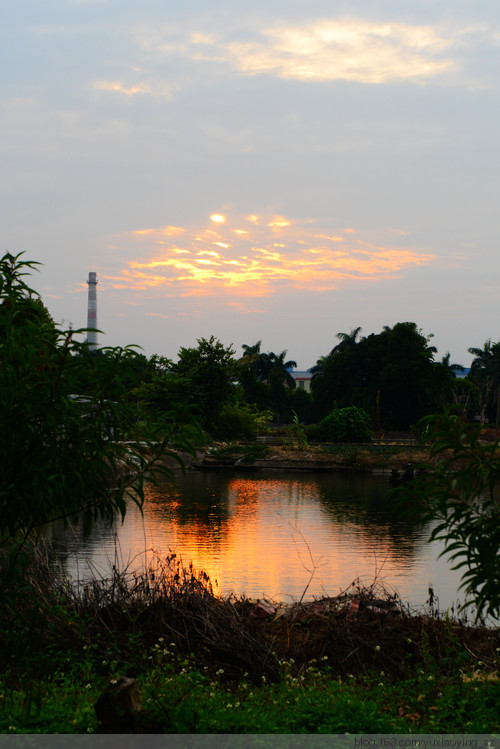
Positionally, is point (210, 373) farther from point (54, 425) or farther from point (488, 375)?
point (54, 425)

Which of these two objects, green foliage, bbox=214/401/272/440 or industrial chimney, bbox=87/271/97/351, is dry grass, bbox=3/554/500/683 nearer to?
green foliage, bbox=214/401/272/440

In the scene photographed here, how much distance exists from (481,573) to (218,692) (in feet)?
→ 10.1

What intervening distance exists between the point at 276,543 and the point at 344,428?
94.8 feet

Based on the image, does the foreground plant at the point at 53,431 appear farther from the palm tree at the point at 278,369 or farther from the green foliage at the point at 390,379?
the palm tree at the point at 278,369

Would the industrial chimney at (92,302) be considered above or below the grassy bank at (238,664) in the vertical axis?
above

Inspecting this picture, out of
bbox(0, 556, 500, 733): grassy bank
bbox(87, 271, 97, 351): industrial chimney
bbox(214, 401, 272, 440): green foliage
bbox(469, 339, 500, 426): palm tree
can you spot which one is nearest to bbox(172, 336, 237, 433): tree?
bbox(214, 401, 272, 440): green foliage

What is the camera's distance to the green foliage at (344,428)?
4694cm

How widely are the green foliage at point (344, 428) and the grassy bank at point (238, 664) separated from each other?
3638cm

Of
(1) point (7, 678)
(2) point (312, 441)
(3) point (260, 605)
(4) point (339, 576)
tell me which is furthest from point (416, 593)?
(2) point (312, 441)

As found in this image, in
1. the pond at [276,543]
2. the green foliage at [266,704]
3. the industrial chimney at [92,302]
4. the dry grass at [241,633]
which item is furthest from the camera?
the industrial chimney at [92,302]

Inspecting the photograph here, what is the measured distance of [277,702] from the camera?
259 inches

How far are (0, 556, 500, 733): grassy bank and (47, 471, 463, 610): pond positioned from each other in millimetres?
780

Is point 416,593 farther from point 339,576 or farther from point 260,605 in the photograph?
point 260,605

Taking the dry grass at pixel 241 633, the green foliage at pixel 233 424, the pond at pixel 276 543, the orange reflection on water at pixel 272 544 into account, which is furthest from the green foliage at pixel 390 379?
the dry grass at pixel 241 633
